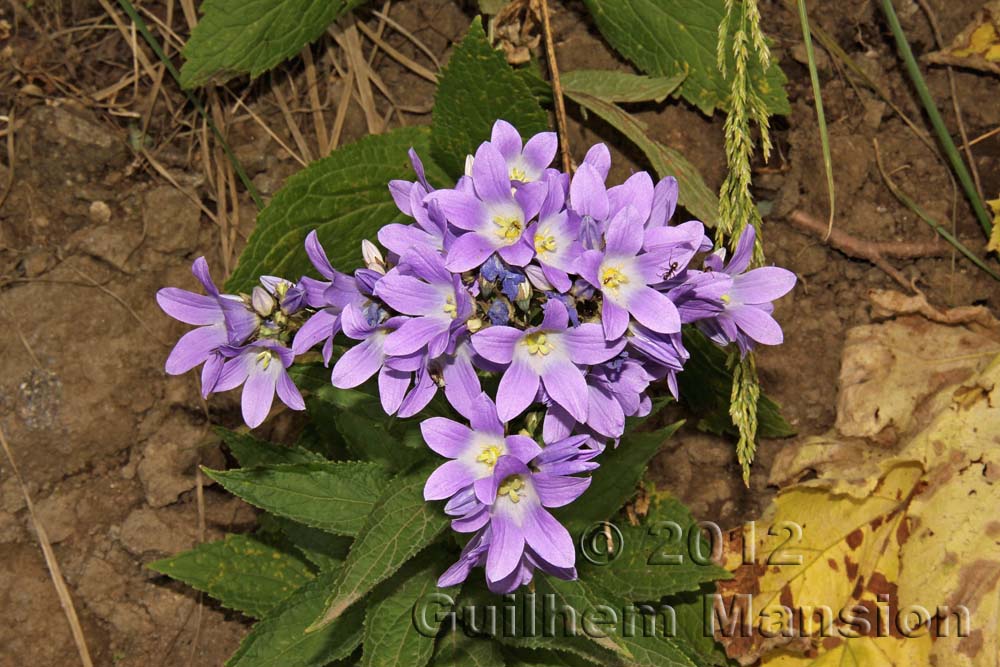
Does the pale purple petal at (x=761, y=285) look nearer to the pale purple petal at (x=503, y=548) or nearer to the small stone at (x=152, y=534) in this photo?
the pale purple petal at (x=503, y=548)

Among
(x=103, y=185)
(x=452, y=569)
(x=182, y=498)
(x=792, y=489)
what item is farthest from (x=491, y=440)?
(x=103, y=185)

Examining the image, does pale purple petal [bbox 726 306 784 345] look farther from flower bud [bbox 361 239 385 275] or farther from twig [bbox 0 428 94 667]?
twig [bbox 0 428 94 667]

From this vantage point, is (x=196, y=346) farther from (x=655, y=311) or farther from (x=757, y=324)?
(x=757, y=324)

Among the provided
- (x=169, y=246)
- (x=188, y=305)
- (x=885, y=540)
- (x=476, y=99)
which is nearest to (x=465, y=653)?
(x=188, y=305)

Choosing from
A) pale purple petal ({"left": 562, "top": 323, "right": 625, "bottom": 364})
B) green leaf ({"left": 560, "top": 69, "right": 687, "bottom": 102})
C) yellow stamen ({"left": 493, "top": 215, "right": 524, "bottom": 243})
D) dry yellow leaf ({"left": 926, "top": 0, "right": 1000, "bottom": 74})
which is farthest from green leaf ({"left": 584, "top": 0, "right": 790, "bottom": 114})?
pale purple petal ({"left": 562, "top": 323, "right": 625, "bottom": 364})

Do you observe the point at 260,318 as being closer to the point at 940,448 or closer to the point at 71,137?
the point at 71,137

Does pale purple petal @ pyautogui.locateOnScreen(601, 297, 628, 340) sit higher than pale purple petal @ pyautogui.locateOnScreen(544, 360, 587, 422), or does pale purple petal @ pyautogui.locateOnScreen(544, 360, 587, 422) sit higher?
pale purple petal @ pyautogui.locateOnScreen(601, 297, 628, 340)

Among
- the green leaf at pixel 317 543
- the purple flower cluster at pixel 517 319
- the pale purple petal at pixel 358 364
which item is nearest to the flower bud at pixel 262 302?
the purple flower cluster at pixel 517 319
